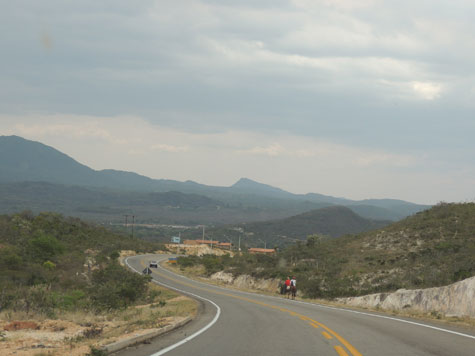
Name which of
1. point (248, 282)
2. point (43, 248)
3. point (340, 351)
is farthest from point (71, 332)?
point (43, 248)

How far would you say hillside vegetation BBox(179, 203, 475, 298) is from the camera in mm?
32406

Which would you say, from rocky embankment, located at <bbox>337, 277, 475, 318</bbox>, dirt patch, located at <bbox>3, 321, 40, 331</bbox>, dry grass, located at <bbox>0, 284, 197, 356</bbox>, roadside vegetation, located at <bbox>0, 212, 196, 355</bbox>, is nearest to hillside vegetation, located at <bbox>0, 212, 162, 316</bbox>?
roadside vegetation, located at <bbox>0, 212, 196, 355</bbox>

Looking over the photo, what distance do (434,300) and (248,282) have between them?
2985 centimetres

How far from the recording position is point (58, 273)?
50625 mm

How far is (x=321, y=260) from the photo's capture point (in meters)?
52.2

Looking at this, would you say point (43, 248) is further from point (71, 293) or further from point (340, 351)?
point (340, 351)

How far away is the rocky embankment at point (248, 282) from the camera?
4766 centimetres

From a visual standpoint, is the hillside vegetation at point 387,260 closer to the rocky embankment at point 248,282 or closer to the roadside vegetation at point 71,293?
the rocky embankment at point 248,282

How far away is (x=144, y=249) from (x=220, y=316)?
9717 cm

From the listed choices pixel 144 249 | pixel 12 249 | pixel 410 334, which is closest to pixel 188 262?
pixel 12 249

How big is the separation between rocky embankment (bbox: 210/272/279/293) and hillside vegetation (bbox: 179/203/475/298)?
677 millimetres

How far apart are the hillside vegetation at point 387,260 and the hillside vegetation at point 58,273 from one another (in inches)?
562

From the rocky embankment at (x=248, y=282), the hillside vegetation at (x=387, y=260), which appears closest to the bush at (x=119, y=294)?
the hillside vegetation at (x=387, y=260)

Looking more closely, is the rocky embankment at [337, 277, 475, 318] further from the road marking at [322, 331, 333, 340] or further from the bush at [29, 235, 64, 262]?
the bush at [29, 235, 64, 262]
